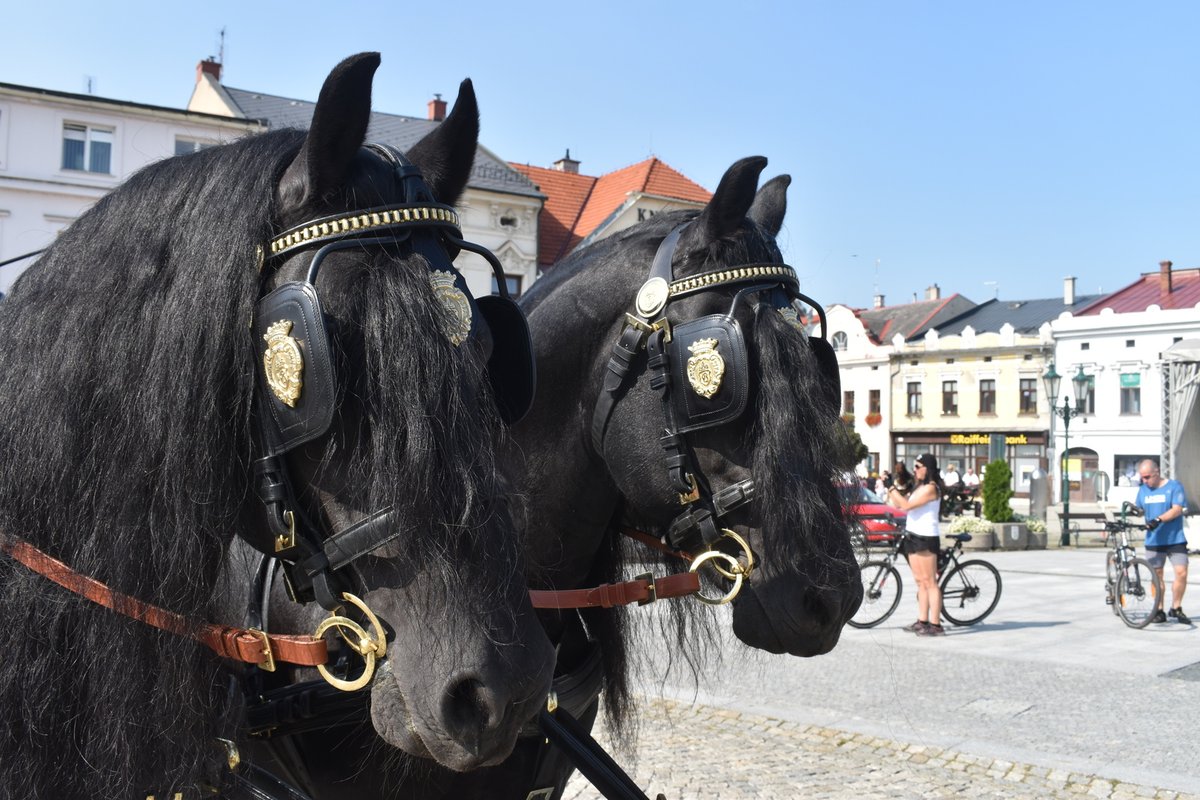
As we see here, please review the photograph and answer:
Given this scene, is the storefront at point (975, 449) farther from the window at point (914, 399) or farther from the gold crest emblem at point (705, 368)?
the gold crest emblem at point (705, 368)

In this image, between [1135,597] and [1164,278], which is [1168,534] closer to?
[1135,597]

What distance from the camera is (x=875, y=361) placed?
52.7 m

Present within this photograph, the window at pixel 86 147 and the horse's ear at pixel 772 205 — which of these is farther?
the window at pixel 86 147

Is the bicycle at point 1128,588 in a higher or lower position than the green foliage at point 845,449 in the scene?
lower

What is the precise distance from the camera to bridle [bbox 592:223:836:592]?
97.0 inches

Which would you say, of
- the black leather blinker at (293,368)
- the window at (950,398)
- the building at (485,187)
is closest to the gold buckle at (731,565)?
the black leather blinker at (293,368)

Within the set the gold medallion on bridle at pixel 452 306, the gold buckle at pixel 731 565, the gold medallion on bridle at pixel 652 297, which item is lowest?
the gold buckle at pixel 731 565

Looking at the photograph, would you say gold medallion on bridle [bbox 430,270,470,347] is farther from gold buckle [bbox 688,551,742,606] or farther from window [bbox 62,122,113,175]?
window [bbox 62,122,113,175]

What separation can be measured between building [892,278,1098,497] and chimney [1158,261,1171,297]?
4.41 meters

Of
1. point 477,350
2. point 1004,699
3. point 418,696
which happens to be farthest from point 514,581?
point 1004,699

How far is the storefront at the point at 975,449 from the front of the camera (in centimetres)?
4638

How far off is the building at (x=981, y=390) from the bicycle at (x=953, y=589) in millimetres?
34571

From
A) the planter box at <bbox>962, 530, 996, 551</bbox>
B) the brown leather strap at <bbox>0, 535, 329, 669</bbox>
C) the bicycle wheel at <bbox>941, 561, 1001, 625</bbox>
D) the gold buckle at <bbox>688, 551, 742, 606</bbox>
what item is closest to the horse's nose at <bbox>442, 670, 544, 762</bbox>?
the brown leather strap at <bbox>0, 535, 329, 669</bbox>

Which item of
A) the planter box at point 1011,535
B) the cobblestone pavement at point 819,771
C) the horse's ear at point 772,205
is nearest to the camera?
the horse's ear at point 772,205
